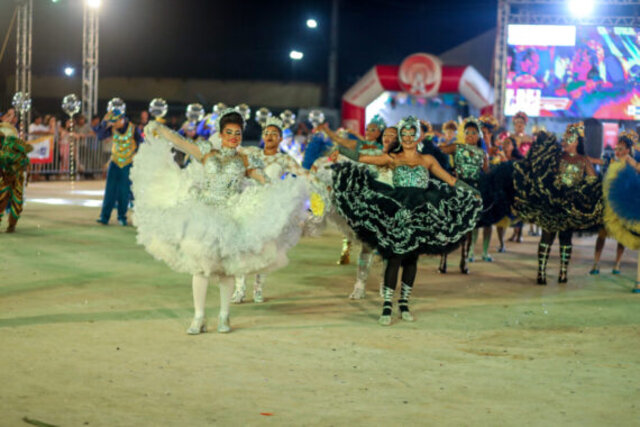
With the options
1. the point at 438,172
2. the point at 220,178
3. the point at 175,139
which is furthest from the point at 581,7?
the point at 220,178

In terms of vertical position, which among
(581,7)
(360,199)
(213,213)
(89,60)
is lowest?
(213,213)

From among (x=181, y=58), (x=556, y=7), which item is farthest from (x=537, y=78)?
(x=181, y=58)

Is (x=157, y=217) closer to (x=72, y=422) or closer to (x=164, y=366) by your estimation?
(x=164, y=366)

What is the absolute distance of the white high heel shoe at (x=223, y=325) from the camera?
7.24 meters

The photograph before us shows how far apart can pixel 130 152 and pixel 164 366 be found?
982 cm

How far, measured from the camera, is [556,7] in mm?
29000

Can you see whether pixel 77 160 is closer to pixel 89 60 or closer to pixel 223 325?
pixel 89 60

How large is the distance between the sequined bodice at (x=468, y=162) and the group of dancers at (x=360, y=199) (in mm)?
13

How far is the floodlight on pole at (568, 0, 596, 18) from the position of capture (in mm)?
26220

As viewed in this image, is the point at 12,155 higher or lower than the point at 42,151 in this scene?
lower

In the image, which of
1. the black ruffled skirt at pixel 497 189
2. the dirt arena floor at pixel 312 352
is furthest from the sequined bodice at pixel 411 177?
the black ruffled skirt at pixel 497 189

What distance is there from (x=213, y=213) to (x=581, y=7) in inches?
906

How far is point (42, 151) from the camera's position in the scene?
83.5 feet

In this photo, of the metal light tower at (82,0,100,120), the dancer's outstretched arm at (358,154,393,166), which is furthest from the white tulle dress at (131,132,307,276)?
the metal light tower at (82,0,100,120)
